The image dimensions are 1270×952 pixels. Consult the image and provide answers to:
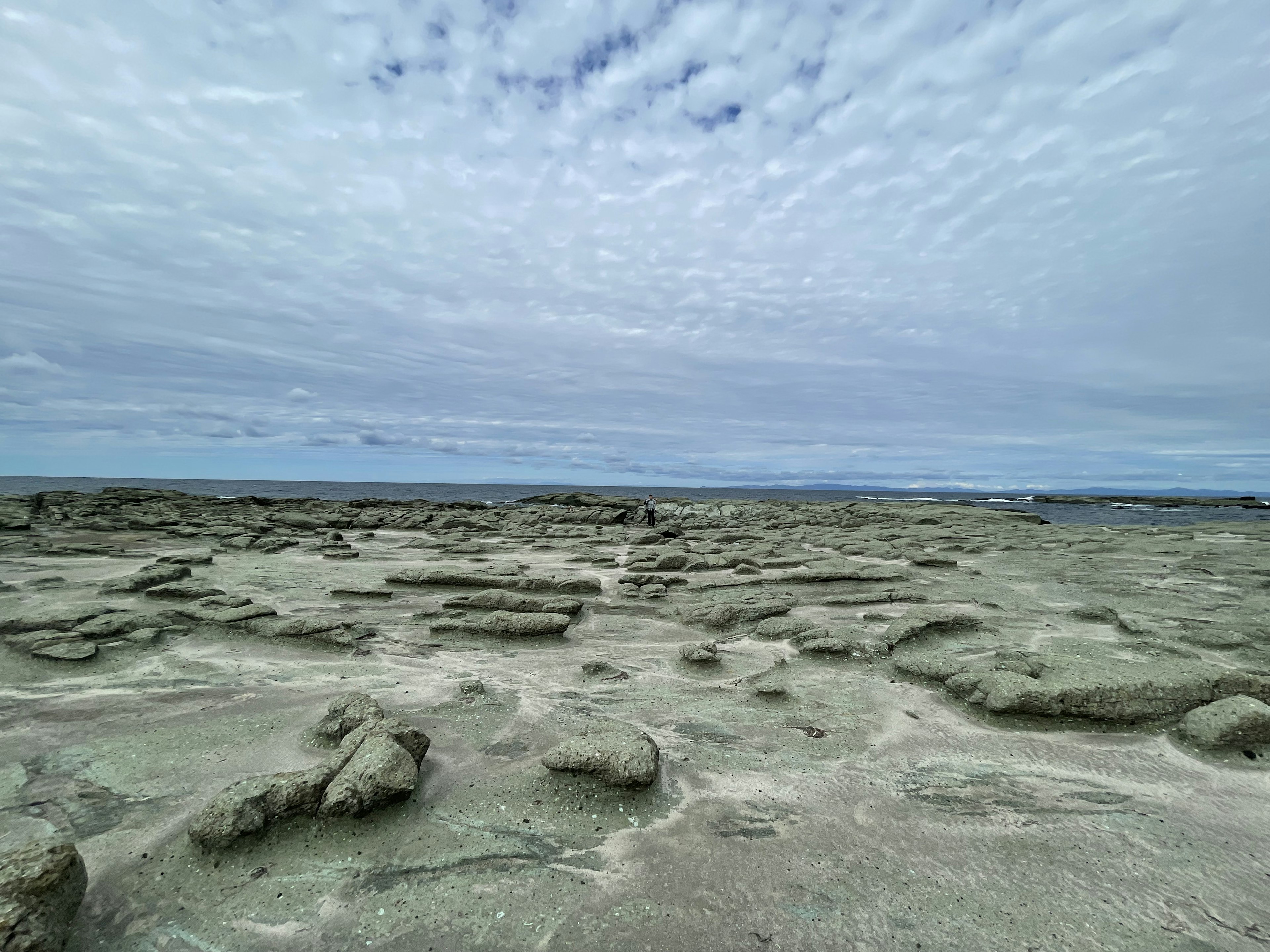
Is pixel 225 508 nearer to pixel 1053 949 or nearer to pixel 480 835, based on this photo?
pixel 480 835

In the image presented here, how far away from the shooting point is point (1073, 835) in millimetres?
3174

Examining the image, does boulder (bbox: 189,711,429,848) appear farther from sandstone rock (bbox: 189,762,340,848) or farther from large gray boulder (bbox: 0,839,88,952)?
large gray boulder (bbox: 0,839,88,952)

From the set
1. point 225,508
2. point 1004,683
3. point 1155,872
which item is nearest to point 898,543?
point 1004,683

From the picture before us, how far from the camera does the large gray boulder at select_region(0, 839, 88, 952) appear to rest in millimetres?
2139

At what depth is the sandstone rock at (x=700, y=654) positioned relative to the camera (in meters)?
6.16

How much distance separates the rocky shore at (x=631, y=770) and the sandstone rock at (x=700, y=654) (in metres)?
0.06

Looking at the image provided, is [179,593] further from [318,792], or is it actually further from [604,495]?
[604,495]

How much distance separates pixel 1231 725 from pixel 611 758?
4593 millimetres

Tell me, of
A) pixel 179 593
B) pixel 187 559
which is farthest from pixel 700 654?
pixel 187 559

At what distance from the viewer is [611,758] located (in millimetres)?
3588

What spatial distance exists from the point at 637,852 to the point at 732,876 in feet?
1.71

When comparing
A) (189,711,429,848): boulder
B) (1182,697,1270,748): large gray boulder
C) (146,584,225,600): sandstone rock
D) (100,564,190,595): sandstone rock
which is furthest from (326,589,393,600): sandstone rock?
(1182,697,1270,748): large gray boulder

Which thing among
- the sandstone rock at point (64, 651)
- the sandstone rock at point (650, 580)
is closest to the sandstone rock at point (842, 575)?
the sandstone rock at point (650, 580)

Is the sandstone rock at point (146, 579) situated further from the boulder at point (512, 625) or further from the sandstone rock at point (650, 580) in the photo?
the sandstone rock at point (650, 580)
